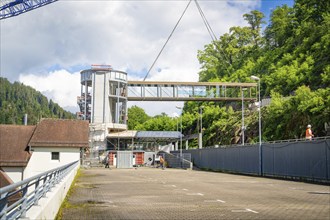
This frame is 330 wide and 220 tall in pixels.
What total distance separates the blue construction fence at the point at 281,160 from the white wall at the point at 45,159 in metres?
15.6

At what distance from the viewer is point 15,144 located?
4366 cm

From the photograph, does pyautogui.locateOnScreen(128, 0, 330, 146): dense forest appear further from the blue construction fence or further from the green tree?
the green tree

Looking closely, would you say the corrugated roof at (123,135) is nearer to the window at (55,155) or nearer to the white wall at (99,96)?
the white wall at (99,96)

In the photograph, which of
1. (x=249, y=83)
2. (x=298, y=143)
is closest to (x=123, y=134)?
(x=249, y=83)

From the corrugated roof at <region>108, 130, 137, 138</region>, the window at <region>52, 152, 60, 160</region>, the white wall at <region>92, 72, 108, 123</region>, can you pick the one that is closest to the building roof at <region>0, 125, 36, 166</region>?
the window at <region>52, 152, 60, 160</region>

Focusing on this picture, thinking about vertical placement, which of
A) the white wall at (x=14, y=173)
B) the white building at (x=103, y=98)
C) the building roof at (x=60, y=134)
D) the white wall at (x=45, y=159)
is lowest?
the white wall at (x=14, y=173)

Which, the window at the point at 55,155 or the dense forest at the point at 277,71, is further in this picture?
the dense forest at the point at 277,71

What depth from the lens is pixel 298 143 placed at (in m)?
27.5

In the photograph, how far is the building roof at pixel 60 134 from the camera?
1713 inches

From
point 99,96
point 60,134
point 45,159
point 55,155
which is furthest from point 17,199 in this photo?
point 99,96

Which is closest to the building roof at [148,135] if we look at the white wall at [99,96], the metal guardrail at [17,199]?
the white wall at [99,96]

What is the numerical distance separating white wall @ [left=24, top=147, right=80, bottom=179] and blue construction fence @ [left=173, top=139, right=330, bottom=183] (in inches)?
614

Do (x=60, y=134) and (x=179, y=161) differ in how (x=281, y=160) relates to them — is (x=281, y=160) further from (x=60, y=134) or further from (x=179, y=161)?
(x=179, y=161)

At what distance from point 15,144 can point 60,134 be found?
482 centimetres
